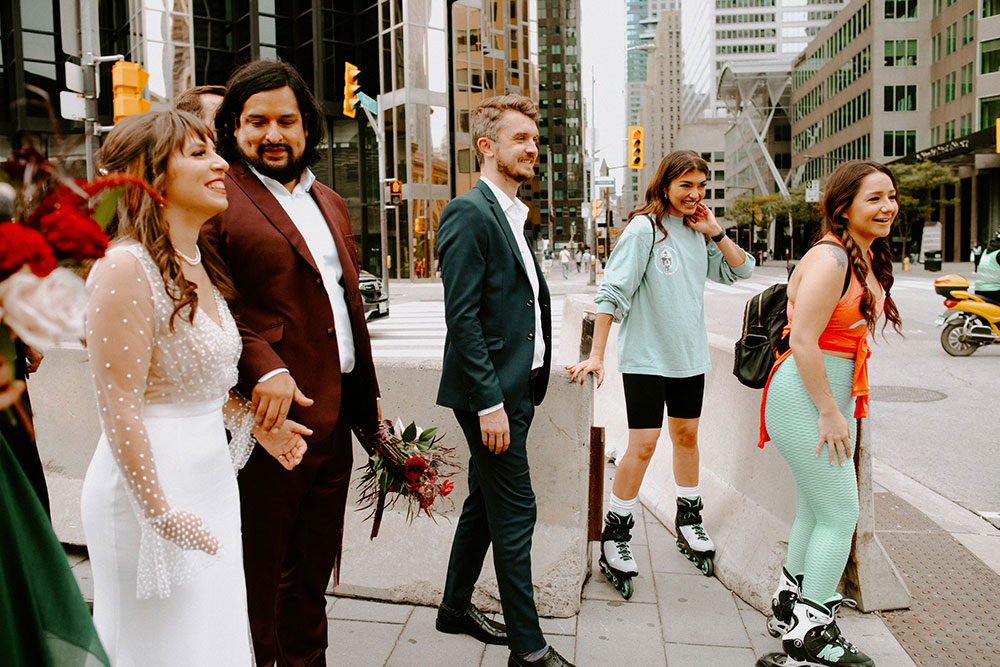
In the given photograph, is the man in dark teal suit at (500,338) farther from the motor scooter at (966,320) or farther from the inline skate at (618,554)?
the motor scooter at (966,320)

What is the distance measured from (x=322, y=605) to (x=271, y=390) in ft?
3.00

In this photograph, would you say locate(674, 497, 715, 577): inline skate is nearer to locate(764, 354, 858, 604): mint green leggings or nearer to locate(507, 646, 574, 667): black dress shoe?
locate(764, 354, 858, 604): mint green leggings

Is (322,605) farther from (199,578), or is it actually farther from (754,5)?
(754,5)

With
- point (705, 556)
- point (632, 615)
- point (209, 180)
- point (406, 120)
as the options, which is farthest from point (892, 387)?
point (406, 120)

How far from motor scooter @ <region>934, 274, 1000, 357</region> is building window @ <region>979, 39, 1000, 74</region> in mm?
53278

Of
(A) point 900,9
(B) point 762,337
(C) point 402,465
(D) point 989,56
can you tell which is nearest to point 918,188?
(D) point 989,56

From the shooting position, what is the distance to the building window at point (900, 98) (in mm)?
66062

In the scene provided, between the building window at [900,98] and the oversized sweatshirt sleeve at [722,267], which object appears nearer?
the oversized sweatshirt sleeve at [722,267]

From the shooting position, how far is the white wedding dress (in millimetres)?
1769

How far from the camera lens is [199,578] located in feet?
6.23

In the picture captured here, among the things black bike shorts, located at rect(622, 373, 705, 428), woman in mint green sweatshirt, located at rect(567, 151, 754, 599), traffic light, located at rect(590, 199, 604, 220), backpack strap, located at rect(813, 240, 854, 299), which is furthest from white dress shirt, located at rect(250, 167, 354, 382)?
traffic light, located at rect(590, 199, 604, 220)

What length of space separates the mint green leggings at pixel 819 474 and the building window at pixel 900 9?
74.9 m

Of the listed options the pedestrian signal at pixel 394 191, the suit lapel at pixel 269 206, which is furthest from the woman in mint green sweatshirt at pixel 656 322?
the pedestrian signal at pixel 394 191

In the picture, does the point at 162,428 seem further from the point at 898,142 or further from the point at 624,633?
the point at 898,142
